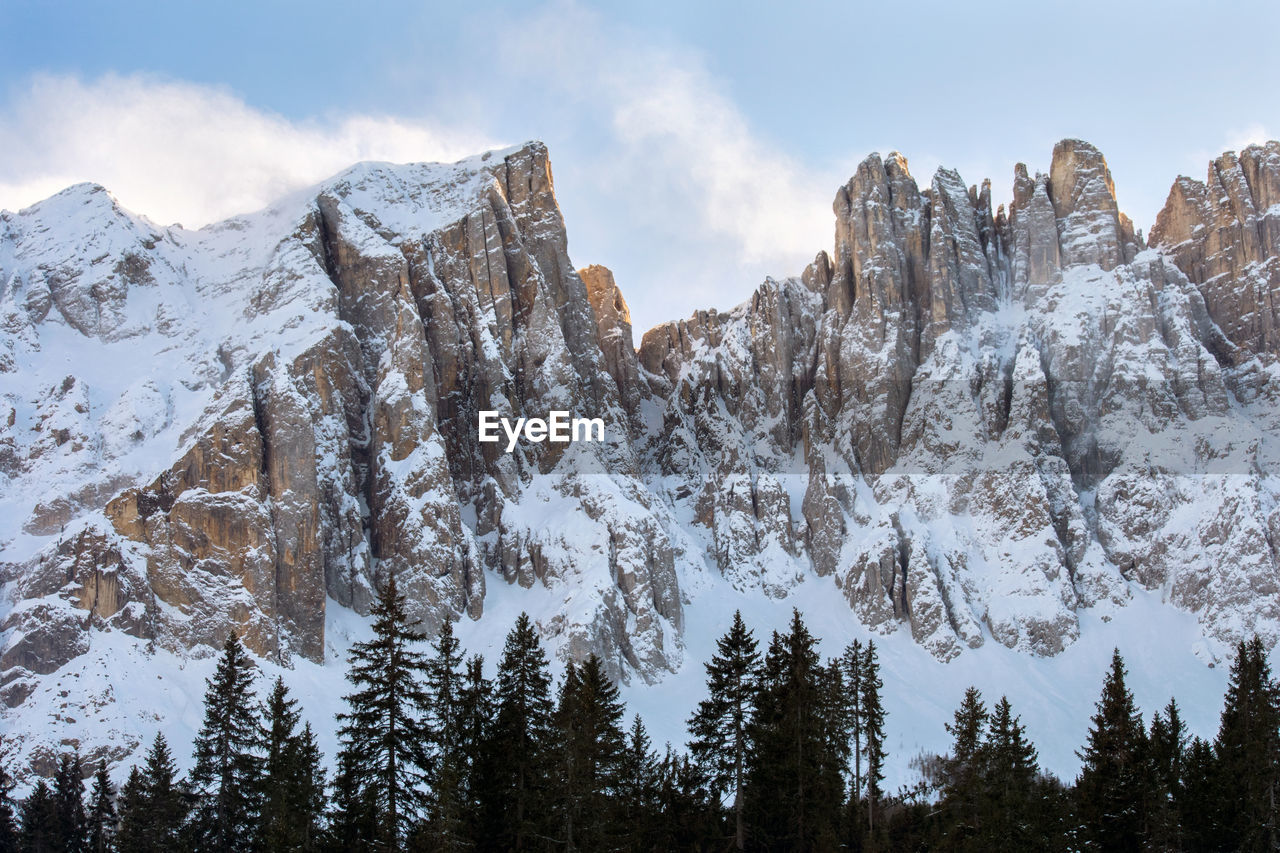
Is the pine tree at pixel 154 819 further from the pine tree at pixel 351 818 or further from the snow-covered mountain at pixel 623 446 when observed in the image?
the snow-covered mountain at pixel 623 446

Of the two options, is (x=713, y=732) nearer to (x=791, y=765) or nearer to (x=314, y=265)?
(x=791, y=765)

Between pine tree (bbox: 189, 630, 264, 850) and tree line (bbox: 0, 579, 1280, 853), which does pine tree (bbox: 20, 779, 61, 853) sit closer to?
tree line (bbox: 0, 579, 1280, 853)

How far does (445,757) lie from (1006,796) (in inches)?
936

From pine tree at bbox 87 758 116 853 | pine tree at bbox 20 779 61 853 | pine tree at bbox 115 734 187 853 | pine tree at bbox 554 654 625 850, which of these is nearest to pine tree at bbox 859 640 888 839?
pine tree at bbox 554 654 625 850

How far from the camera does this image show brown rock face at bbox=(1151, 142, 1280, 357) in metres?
180

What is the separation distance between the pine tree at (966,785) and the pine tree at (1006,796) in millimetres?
254

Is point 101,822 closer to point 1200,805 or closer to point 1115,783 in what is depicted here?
point 1115,783

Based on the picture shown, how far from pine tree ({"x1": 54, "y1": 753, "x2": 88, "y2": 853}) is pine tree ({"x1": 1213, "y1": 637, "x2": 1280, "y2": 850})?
59292 millimetres

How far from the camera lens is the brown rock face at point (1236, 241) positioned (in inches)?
7096

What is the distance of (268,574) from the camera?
409 ft

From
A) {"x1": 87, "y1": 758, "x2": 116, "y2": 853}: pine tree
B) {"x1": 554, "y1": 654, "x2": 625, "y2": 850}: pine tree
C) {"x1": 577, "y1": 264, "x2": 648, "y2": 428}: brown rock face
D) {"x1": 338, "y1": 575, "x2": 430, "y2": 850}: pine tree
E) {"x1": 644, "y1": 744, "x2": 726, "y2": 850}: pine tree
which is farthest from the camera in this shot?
{"x1": 577, "y1": 264, "x2": 648, "y2": 428}: brown rock face

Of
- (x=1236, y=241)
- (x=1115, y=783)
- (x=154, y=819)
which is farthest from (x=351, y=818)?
(x=1236, y=241)

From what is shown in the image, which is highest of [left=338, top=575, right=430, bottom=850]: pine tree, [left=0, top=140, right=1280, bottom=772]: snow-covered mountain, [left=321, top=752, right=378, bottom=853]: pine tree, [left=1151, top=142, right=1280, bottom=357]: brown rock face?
[left=1151, top=142, right=1280, bottom=357]: brown rock face

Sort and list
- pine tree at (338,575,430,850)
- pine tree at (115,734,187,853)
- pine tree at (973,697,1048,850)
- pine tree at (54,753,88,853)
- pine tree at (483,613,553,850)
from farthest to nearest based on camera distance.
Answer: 1. pine tree at (54,753,88,853)
2. pine tree at (115,734,187,853)
3. pine tree at (973,697,1048,850)
4. pine tree at (483,613,553,850)
5. pine tree at (338,575,430,850)
